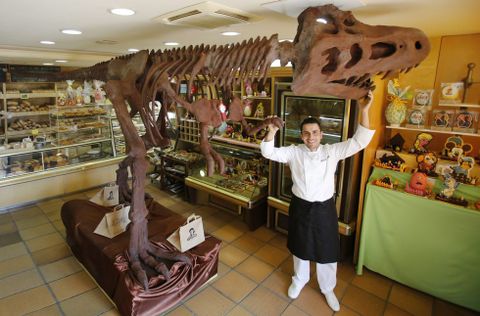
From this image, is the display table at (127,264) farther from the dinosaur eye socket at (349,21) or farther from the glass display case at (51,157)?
the dinosaur eye socket at (349,21)

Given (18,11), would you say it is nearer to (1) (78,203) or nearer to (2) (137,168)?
(2) (137,168)

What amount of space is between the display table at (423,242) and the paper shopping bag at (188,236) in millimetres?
1656

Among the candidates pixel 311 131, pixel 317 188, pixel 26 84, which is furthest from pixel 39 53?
pixel 317 188

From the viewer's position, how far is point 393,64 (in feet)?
4.03

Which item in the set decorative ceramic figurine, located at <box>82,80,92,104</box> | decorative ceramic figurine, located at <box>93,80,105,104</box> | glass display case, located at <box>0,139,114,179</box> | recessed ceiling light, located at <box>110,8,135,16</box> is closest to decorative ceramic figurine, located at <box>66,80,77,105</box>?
decorative ceramic figurine, located at <box>82,80,92,104</box>

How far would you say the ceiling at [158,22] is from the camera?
5.09 ft

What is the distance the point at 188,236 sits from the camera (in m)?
2.56

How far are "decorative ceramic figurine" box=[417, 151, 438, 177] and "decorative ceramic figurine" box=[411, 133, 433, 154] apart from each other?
0.11m

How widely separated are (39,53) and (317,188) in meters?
3.73

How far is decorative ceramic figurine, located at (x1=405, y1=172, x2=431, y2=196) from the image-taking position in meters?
2.57

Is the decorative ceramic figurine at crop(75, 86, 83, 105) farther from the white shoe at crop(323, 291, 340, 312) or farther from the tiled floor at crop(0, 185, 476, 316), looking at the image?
the white shoe at crop(323, 291, 340, 312)

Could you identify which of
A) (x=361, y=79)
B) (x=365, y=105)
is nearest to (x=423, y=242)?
(x=365, y=105)

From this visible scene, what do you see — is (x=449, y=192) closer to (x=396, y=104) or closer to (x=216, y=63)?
(x=396, y=104)

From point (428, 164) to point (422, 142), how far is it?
0.88 ft
